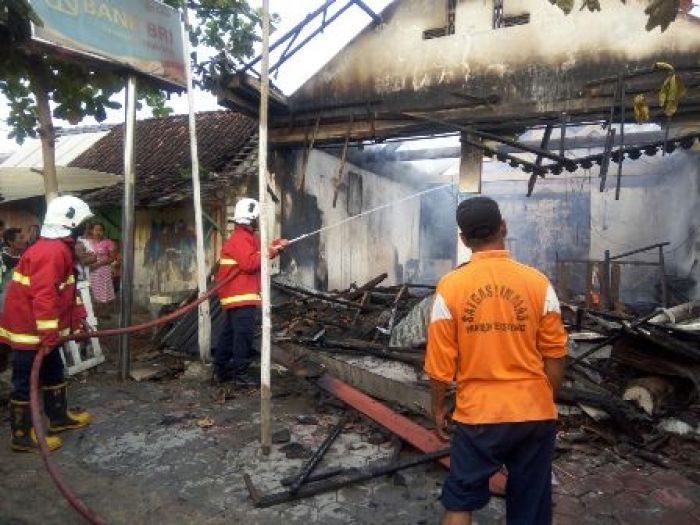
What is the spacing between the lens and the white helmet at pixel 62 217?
4.58 meters

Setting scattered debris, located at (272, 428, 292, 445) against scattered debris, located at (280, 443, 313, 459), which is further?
scattered debris, located at (272, 428, 292, 445)

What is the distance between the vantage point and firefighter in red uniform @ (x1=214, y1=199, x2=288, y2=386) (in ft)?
20.4

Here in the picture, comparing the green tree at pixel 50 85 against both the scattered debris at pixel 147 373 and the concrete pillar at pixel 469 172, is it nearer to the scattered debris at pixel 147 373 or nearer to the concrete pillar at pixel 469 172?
the scattered debris at pixel 147 373

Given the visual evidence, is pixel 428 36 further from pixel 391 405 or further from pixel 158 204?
pixel 391 405

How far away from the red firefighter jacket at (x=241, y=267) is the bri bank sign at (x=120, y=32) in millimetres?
2544

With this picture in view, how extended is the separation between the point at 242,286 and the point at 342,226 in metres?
6.95

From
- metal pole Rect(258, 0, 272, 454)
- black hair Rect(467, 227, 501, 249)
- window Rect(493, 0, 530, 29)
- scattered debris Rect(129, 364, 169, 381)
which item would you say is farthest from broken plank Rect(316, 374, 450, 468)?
window Rect(493, 0, 530, 29)

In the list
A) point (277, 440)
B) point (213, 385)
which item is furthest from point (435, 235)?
point (277, 440)

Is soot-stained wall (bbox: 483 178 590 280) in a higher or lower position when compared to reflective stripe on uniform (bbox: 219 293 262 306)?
higher

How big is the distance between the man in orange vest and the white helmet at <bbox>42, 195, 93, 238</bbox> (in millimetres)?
3611

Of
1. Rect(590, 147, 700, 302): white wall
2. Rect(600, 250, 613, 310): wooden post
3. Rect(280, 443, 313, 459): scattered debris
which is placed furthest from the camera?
Rect(590, 147, 700, 302): white wall

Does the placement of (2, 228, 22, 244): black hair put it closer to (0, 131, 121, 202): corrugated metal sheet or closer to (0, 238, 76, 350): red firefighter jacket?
(0, 131, 121, 202): corrugated metal sheet

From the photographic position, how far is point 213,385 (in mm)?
6535

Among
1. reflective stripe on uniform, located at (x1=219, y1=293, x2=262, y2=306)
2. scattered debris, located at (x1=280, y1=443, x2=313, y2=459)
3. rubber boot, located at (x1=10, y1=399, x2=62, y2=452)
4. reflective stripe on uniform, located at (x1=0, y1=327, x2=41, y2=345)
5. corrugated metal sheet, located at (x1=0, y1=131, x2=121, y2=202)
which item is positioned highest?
corrugated metal sheet, located at (x1=0, y1=131, x2=121, y2=202)
